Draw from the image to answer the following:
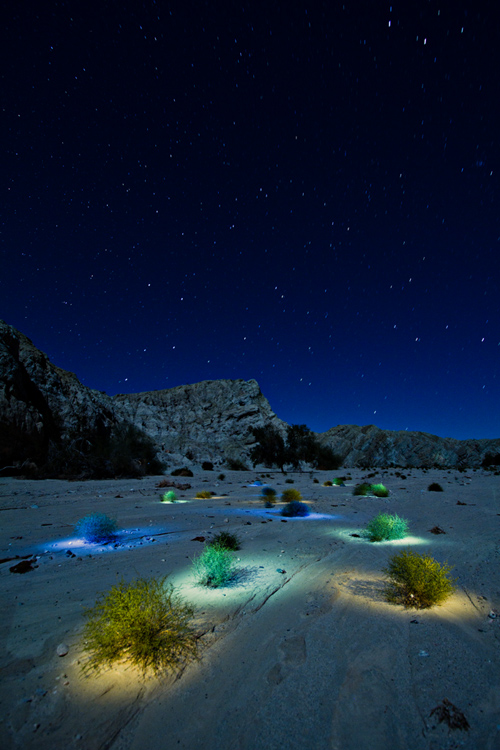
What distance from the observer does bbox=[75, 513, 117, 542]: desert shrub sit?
7.74 meters

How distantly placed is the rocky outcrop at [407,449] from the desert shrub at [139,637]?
259 feet

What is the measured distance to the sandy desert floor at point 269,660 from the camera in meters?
2.41

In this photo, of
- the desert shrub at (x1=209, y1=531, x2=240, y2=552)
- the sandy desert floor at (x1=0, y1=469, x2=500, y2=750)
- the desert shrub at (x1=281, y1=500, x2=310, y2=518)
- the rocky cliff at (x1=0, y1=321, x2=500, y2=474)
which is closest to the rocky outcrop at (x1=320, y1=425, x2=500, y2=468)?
the rocky cliff at (x1=0, y1=321, x2=500, y2=474)

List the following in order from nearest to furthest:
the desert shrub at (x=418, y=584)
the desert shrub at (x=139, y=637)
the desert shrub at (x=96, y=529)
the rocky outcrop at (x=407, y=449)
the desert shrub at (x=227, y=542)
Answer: the desert shrub at (x=139, y=637) → the desert shrub at (x=418, y=584) → the desert shrub at (x=227, y=542) → the desert shrub at (x=96, y=529) → the rocky outcrop at (x=407, y=449)

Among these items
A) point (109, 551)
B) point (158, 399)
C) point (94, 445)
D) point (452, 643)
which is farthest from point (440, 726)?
point (158, 399)

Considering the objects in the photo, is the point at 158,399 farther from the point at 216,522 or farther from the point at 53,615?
the point at 53,615

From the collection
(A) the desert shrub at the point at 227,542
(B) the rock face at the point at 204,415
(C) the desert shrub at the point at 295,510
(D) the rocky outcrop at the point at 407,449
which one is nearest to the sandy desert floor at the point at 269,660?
(A) the desert shrub at the point at 227,542

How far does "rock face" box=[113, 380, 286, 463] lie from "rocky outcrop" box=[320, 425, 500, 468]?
3015 cm

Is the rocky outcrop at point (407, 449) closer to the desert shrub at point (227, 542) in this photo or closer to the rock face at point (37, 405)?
the rock face at point (37, 405)

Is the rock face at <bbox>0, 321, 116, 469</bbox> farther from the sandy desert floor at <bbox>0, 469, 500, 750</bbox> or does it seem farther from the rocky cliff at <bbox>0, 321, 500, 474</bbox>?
the sandy desert floor at <bbox>0, 469, 500, 750</bbox>

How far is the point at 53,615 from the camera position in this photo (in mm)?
4082

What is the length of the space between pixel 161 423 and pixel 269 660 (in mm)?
67029

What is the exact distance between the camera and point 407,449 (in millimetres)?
87375

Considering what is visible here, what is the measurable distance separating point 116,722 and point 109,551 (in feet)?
17.0
